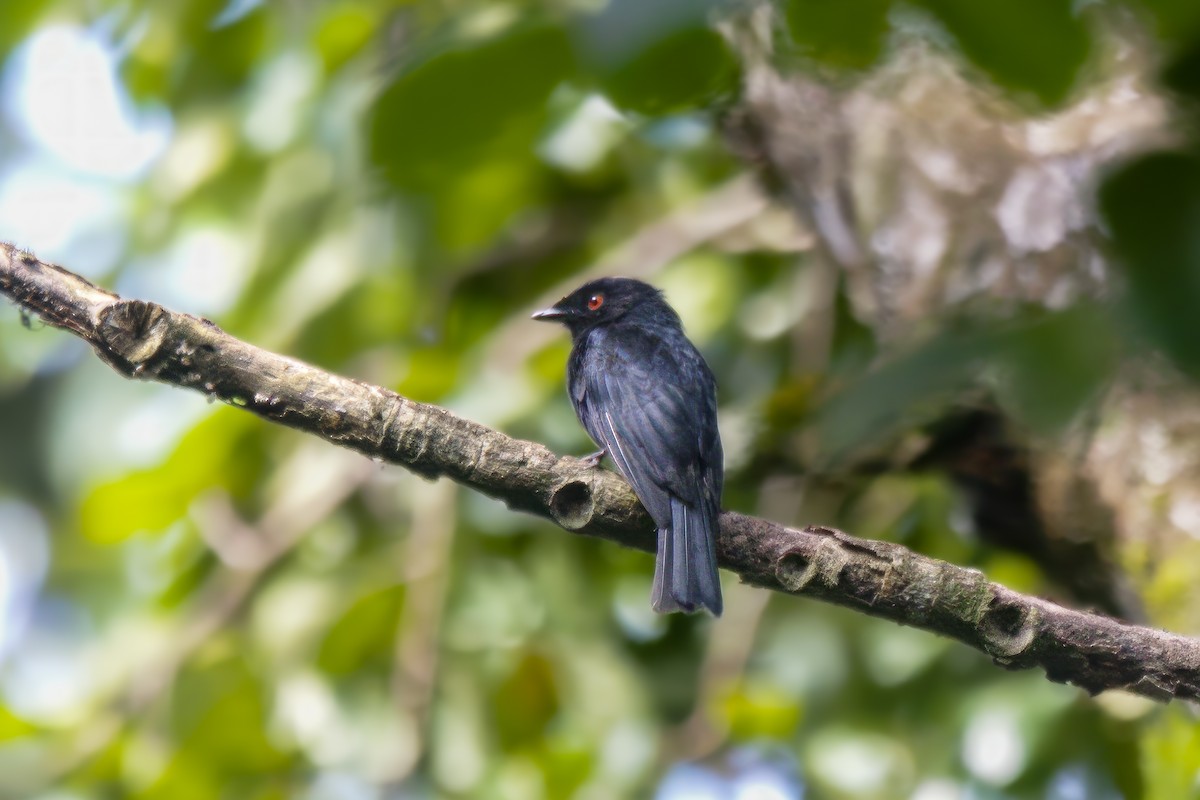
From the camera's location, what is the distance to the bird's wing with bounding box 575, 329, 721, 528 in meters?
3.33

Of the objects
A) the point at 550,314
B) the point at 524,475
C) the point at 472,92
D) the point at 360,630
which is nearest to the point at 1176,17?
the point at 472,92

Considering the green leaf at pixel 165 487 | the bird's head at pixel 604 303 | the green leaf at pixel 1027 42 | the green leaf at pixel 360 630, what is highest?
the green leaf at pixel 165 487

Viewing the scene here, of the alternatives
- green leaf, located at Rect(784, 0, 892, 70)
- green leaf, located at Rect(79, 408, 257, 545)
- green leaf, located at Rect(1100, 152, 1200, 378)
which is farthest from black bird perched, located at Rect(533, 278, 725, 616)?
green leaf, located at Rect(1100, 152, 1200, 378)

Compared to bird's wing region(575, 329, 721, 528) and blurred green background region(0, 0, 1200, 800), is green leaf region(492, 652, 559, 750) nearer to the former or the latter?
blurred green background region(0, 0, 1200, 800)

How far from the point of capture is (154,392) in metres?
4.04

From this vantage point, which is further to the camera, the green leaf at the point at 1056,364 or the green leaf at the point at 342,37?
the green leaf at the point at 342,37

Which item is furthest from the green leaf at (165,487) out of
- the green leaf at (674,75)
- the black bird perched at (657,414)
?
the green leaf at (674,75)

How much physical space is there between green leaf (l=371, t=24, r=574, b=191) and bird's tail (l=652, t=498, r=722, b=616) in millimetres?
1656

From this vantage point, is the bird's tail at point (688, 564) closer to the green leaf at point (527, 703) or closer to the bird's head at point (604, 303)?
the green leaf at point (527, 703)

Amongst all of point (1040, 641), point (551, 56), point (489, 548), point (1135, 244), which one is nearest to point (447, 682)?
point (489, 548)

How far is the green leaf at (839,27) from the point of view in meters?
1.12

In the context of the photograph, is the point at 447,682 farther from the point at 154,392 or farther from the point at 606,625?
the point at 154,392

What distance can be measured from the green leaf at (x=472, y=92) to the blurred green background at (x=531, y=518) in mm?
1727

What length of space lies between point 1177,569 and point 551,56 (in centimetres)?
303
